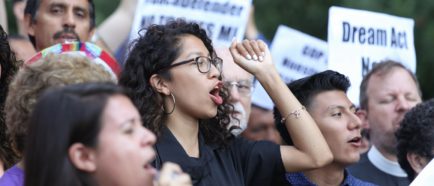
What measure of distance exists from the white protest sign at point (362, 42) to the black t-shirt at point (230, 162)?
1840mm

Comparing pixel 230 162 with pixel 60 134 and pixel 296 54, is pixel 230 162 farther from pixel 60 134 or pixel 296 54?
pixel 296 54

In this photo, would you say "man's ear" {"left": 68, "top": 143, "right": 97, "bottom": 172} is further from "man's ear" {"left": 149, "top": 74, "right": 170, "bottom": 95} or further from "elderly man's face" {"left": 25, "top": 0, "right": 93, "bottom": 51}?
"elderly man's face" {"left": 25, "top": 0, "right": 93, "bottom": 51}

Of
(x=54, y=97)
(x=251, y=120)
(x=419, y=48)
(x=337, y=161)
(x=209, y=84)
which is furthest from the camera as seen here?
(x=419, y=48)

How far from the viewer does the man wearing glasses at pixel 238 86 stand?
543cm

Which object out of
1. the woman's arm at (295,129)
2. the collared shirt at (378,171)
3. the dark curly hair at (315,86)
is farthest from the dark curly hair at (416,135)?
the woman's arm at (295,129)

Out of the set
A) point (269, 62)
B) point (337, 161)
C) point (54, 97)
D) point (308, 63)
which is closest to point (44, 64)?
point (54, 97)

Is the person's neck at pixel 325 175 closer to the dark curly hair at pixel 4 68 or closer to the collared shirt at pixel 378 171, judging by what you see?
the collared shirt at pixel 378 171

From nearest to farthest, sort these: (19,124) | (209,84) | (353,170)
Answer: (19,124) < (209,84) < (353,170)

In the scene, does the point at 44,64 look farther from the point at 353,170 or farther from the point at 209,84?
the point at 353,170

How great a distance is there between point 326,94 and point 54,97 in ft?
7.54

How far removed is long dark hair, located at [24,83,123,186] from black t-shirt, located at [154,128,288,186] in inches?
41.9

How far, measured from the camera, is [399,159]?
5652mm

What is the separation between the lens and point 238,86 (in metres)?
5.68

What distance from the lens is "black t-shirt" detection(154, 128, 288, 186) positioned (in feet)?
13.8
